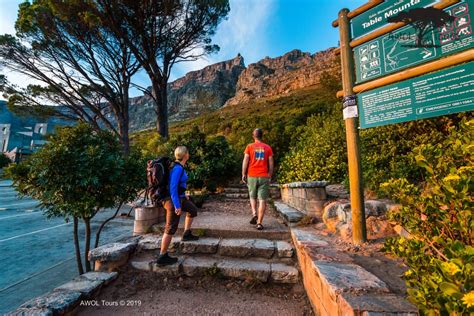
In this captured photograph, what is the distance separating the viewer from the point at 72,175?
304 centimetres

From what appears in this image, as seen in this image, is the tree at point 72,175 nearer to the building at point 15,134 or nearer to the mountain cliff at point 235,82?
the building at point 15,134

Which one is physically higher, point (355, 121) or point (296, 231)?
point (355, 121)

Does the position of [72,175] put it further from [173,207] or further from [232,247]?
[232,247]

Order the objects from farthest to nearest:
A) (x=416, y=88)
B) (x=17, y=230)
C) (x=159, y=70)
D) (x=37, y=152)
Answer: (x=159, y=70) < (x=17, y=230) < (x=37, y=152) < (x=416, y=88)

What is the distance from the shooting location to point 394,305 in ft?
4.10

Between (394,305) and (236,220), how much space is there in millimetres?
3085

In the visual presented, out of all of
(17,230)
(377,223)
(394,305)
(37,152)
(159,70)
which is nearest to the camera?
(394,305)

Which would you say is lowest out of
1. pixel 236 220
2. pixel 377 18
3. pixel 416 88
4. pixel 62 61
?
pixel 236 220

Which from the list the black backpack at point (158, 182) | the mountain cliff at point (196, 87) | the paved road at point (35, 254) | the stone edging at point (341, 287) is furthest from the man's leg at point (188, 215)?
the mountain cliff at point (196, 87)

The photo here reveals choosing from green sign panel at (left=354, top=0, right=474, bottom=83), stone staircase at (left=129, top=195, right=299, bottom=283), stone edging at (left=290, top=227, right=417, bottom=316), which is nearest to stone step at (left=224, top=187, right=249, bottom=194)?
stone staircase at (left=129, top=195, right=299, bottom=283)

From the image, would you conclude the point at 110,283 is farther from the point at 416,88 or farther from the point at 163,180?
the point at 416,88

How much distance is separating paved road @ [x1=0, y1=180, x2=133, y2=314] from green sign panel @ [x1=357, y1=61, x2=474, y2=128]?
192 inches

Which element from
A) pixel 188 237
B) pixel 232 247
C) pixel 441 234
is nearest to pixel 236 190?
pixel 188 237

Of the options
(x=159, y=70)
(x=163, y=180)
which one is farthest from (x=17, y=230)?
(x=159, y=70)
